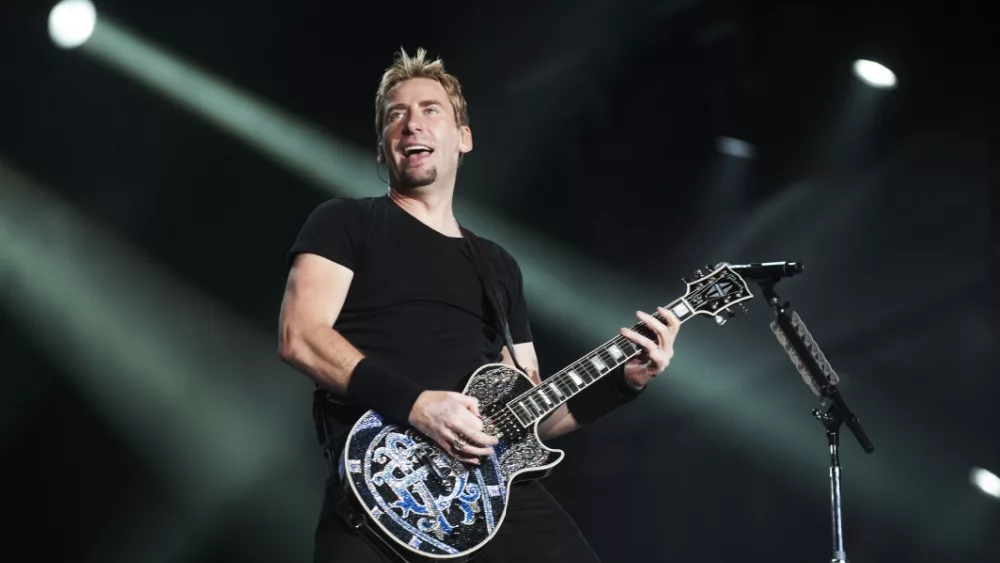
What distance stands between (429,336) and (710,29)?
11.6 feet

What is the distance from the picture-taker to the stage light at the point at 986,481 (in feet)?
15.6

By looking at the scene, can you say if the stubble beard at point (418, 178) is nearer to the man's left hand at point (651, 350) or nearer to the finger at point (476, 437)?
the man's left hand at point (651, 350)

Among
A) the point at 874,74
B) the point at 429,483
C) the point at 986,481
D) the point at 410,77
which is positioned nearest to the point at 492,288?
the point at 429,483

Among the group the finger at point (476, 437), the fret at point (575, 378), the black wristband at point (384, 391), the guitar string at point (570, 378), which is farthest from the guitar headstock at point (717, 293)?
the black wristband at point (384, 391)

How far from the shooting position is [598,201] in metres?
5.23

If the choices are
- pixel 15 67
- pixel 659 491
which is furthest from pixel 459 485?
pixel 15 67

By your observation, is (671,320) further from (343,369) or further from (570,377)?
(343,369)

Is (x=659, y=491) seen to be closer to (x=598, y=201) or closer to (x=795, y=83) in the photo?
(x=598, y=201)

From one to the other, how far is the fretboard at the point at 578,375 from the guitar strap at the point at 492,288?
15cm

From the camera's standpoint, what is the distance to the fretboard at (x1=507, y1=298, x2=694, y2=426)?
2.64m

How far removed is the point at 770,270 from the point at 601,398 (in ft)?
2.37

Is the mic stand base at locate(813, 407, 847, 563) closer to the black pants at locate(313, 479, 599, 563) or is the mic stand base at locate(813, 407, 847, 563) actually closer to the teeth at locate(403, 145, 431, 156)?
the black pants at locate(313, 479, 599, 563)

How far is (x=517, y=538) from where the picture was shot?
2.50m

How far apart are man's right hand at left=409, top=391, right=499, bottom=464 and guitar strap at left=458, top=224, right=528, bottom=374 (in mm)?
446
